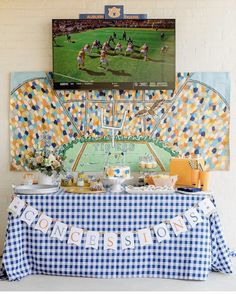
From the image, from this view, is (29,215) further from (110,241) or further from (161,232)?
(161,232)

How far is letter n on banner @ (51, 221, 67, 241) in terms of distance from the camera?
4070 millimetres

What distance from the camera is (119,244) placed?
4062mm

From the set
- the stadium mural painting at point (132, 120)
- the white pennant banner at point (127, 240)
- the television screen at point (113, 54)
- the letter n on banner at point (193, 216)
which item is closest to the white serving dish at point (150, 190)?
the letter n on banner at point (193, 216)

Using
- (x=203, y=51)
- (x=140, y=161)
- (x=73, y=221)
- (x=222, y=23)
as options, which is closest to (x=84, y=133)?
(x=140, y=161)

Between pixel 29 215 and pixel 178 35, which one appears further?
pixel 178 35

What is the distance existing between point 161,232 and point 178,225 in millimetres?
157

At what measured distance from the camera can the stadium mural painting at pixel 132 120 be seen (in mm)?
4832

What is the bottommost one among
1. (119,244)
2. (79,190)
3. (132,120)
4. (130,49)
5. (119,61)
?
(119,244)

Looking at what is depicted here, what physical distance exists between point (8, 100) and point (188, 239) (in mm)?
2304

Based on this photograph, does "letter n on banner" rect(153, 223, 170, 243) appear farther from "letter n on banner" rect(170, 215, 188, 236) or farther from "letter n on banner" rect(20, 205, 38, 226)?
"letter n on banner" rect(20, 205, 38, 226)

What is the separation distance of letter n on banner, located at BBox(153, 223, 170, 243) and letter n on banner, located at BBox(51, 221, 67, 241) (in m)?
0.78

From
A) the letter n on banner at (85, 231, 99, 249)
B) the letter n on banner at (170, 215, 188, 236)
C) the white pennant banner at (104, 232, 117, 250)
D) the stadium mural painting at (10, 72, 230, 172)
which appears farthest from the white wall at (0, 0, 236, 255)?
the letter n on banner at (85, 231, 99, 249)

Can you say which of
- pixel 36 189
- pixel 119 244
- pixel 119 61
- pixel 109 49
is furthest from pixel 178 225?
pixel 109 49

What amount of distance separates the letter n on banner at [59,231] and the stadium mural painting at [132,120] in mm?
888
